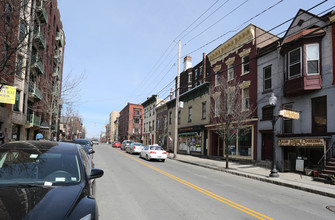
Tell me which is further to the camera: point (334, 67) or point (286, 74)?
point (286, 74)

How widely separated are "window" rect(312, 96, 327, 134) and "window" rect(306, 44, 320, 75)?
1.82 meters

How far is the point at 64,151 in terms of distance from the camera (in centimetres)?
402

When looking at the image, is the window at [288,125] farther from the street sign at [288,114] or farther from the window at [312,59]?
the window at [312,59]

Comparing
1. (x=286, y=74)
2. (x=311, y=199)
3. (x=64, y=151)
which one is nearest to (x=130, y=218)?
(x=64, y=151)

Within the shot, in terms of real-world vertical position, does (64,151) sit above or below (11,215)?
above

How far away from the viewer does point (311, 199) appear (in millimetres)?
8406

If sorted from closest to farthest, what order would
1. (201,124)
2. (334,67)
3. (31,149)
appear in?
(31,149) < (334,67) < (201,124)

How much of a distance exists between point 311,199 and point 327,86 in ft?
28.5

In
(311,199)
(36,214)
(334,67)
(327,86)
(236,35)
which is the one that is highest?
(236,35)

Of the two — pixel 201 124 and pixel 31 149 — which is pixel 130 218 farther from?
pixel 201 124

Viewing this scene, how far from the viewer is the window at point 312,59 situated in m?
14.9

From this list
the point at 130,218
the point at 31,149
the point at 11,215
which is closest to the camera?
the point at 11,215

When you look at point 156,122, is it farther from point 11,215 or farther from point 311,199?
point 11,215

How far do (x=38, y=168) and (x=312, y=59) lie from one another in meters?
16.5
